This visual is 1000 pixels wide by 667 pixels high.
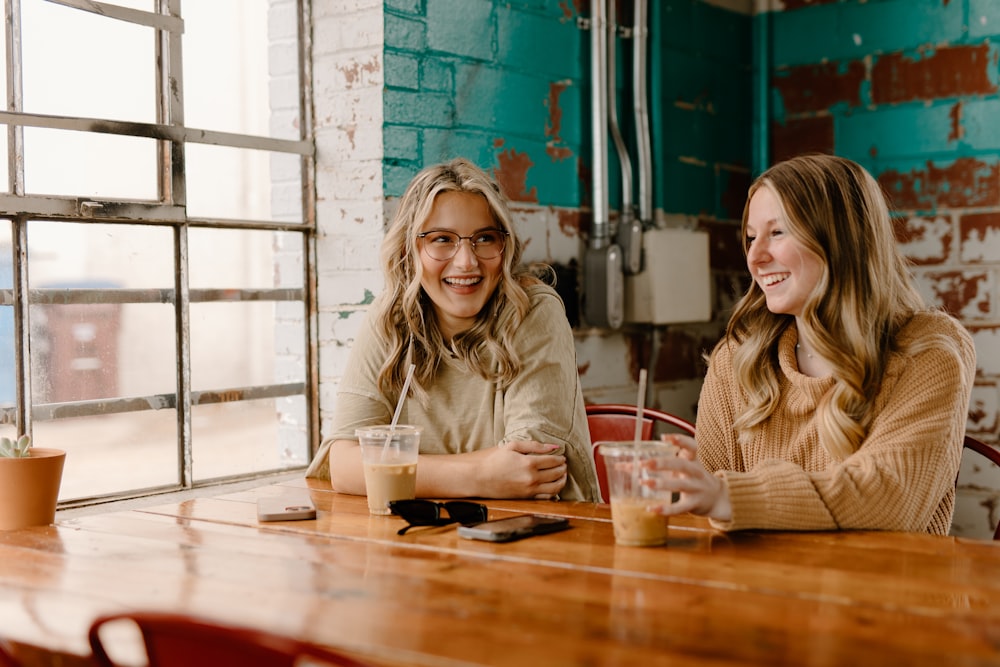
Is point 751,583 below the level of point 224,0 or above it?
below

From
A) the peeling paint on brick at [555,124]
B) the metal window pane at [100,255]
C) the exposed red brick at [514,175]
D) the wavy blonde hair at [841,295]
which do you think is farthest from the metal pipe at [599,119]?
the metal window pane at [100,255]

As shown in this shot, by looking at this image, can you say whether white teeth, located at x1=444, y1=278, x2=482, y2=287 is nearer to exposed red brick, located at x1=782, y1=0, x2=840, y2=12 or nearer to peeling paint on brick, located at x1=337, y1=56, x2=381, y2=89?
peeling paint on brick, located at x1=337, y1=56, x2=381, y2=89

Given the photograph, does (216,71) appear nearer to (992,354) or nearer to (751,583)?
(751,583)

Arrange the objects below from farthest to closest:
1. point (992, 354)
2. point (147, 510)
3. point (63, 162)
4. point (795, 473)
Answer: point (992, 354)
point (63, 162)
point (147, 510)
point (795, 473)

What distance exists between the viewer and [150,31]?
7.86 feet

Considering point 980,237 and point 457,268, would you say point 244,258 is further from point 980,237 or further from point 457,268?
point 980,237

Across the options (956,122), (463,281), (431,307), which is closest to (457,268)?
(463,281)

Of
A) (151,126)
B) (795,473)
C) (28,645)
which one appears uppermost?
(151,126)

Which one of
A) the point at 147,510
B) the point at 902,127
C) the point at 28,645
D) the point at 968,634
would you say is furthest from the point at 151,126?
the point at 902,127

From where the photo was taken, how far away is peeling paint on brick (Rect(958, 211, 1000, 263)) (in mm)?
3168

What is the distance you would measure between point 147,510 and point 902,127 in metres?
2.57

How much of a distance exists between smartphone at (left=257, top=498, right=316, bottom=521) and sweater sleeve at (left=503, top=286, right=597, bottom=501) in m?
0.44

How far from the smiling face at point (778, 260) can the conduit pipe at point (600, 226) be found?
103cm

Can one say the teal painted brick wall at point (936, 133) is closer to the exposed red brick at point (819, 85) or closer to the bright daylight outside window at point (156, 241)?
the exposed red brick at point (819, 85)
